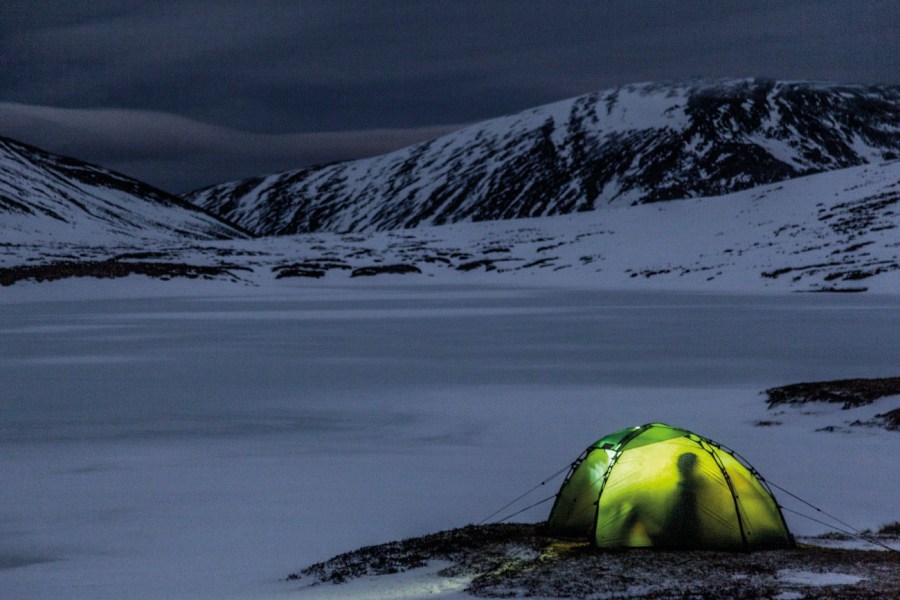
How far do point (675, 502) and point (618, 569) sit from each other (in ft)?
4.00

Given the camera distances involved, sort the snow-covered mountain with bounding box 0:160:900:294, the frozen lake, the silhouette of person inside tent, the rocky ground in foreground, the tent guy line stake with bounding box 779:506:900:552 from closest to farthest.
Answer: the rocky ground in foreground → the silhouette of person inside tent → the tent guy line stake with bounding box 779:506:900:552 → the frozen lake → the snow-covered mountain with bounding box 0:160:900:294

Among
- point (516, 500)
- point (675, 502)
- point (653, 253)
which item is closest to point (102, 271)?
point (653, 253)

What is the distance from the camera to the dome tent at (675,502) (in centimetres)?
1053

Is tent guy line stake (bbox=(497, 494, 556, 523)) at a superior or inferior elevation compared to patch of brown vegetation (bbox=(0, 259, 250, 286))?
inferior

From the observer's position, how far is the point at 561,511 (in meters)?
11.6

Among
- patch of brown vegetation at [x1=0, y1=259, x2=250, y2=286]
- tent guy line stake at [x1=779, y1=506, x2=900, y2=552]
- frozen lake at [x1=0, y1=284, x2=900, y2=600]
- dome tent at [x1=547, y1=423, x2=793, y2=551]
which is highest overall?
patch of brown vegetation at [x1=0, y1=259, x2=250, y2=286]

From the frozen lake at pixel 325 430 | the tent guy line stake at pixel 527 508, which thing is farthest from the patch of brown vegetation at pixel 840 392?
the tent guy line stake at pixel 527 508

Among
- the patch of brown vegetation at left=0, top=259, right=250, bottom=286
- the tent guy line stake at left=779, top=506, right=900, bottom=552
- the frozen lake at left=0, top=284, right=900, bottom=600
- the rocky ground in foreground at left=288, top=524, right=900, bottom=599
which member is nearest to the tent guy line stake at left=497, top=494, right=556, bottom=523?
the frozen lake at left=0, top=284, right=900, bottom=600

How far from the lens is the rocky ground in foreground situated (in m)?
8.94

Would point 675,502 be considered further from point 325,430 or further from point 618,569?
point 325,430

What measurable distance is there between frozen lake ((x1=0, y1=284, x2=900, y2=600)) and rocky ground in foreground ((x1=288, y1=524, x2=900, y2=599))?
870 millimetres

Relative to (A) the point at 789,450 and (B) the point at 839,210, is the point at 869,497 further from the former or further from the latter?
(B) the point at 839,210

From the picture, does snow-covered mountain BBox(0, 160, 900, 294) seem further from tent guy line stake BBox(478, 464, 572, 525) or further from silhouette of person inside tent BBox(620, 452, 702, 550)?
silhouette of person inside tent BBox(620, 452, 702, 550)

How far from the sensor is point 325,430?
1917 cm
